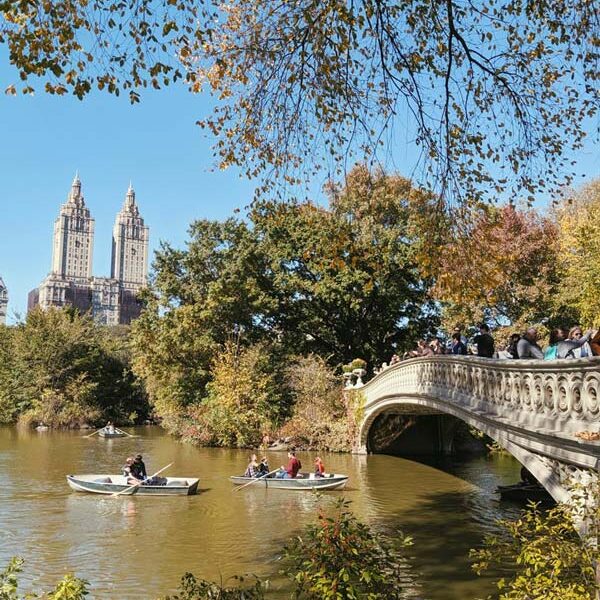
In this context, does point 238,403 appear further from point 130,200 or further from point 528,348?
point 130,200

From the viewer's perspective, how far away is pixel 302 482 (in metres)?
19.7

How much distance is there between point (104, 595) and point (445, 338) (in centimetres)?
2619

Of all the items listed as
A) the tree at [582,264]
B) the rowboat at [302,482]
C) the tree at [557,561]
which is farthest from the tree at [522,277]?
the tree at [557,561]

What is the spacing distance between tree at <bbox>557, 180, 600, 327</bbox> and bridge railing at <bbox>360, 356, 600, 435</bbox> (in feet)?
34.0

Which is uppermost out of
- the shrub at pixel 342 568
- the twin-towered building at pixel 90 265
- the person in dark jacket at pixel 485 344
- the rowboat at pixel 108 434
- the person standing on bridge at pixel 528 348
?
the twin-towered building at pixel 90 265

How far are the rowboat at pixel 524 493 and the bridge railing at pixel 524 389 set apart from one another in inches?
194

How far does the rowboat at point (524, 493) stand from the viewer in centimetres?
1830

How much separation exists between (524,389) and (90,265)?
17640 centimetres

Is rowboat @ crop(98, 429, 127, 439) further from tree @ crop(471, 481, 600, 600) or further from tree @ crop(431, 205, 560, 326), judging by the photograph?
tree @ crop(471, 481, 600, 600)

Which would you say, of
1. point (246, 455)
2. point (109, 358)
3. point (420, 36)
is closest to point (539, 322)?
point (246, 455)

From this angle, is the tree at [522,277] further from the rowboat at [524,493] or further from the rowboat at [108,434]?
the rowboat at [108,434]

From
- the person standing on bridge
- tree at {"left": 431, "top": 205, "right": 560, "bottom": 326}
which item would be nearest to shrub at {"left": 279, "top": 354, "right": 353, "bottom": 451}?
tree at {"left": 431, "top": 205, "right": 560, "bottom": 326}

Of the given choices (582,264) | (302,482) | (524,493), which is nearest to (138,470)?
(302,482)

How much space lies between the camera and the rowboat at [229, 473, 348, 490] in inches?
766
